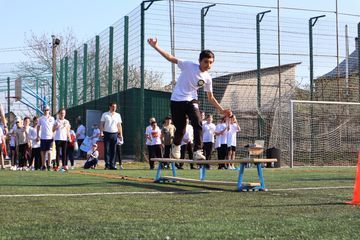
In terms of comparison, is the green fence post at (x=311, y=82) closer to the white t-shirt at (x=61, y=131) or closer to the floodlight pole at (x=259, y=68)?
the floodlight pole at (x=259, y=68)

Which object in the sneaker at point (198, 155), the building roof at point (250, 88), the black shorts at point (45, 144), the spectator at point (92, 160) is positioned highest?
the building roof at point (250, 88)

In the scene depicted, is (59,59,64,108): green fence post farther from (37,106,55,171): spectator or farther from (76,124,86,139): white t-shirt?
(37,106,55,171): spectator

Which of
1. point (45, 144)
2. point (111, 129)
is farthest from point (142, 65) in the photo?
point (45, 144)

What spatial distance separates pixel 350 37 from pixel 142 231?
2557cm

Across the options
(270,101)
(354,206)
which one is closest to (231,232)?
(354,206)

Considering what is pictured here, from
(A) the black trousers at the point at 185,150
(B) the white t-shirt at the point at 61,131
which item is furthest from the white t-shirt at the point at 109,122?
(A) the black trousers at the point at 185,150

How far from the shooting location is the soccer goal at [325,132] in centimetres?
2420

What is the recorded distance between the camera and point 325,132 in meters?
25.0

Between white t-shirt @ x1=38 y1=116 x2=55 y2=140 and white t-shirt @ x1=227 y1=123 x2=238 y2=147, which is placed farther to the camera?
white t-shirt @ x1=227 y1=123 x2=238 y2=147

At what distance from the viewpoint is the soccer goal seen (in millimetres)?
24203

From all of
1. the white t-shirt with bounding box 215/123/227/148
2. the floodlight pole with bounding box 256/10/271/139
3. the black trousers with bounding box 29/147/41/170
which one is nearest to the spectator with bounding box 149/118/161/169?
the white t-shirt with bounding box 215/123/227/148

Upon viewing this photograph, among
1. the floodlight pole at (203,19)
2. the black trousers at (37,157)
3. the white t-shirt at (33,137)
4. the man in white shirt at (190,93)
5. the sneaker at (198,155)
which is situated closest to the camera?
the sneaker at (198,155)

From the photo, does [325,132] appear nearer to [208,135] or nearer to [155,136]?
[208,135]

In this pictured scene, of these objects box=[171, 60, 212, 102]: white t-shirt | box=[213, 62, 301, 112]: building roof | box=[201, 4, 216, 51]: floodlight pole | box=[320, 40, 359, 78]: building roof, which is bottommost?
box=[171, 60, 212, 102]: white t-shirt
